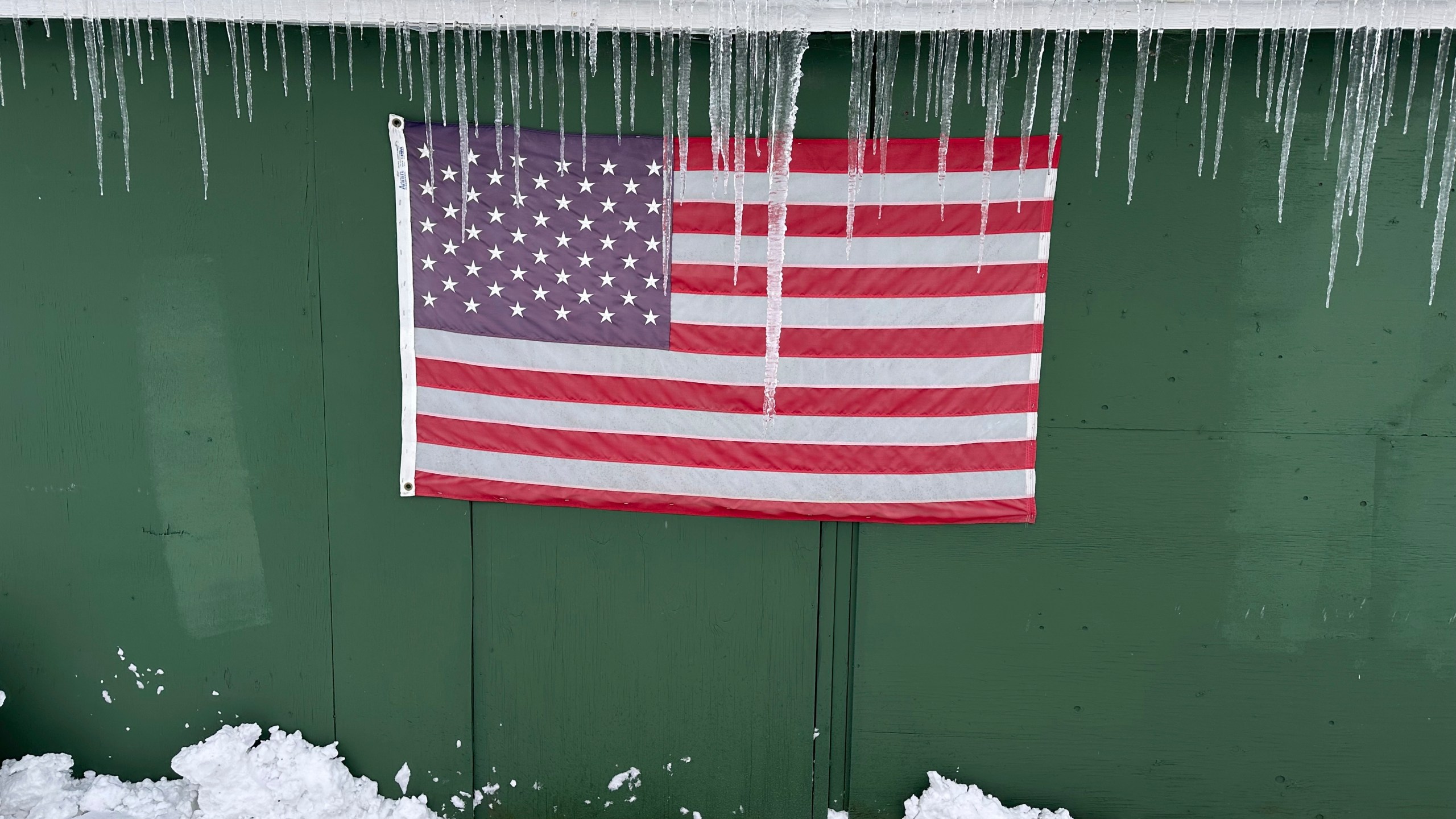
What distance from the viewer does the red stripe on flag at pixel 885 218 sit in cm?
324

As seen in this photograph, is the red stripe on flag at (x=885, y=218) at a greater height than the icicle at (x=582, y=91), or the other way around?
the icicle at (x=582, y=91)

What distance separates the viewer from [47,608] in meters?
3.72

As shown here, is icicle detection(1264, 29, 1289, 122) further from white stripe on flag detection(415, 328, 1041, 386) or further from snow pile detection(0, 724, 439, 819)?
snow pile detection(0, 724, 439, 819)

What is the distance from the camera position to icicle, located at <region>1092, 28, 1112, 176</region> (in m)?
3.11

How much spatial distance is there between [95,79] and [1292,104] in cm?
447

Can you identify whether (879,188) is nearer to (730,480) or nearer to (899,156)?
(899,156)

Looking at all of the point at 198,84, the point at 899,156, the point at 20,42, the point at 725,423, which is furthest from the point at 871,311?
the point at 20,42

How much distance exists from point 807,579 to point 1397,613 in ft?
7.62

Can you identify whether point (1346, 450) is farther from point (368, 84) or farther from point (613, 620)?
point (368, 84)

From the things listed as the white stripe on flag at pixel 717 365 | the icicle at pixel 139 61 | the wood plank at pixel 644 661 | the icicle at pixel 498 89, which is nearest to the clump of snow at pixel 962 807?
the wood plank at pixel 644 661

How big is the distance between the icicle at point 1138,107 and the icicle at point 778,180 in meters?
1.20

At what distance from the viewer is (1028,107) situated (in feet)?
10.5

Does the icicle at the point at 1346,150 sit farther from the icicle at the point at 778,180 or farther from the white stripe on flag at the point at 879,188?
the icicle at the point at 778,180

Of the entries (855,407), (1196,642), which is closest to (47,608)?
(855,407)
